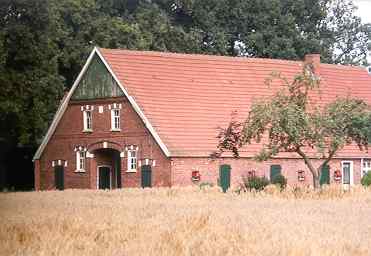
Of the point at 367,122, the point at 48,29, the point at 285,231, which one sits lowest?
the point at 285,231

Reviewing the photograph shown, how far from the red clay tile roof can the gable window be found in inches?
74.8

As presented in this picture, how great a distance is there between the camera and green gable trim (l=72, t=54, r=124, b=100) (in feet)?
147

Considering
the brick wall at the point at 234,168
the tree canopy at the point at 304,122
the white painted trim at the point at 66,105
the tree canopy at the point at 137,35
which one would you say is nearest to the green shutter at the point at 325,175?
the brick wall at the point at 234,168

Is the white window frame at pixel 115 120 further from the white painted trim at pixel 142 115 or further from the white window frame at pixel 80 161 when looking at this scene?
the white window frame at pixel 80 161

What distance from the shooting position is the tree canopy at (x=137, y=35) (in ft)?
132

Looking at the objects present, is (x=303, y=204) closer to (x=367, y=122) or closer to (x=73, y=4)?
(x=367, y=122)

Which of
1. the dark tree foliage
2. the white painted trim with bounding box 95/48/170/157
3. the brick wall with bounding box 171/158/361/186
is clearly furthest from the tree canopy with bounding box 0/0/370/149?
the brick wall with bounding box 171/158/361/186

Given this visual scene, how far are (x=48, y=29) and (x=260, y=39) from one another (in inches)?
395

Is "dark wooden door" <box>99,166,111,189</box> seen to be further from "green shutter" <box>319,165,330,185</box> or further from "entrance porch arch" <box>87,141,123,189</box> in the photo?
"green shutter" <box>319,165,330,185</box>

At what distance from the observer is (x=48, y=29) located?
41000mm

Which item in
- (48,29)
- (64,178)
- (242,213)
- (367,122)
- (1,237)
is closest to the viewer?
(1,237)

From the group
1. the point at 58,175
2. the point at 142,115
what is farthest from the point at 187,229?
the point at 58,175

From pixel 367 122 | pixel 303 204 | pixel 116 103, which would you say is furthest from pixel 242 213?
pixel 116 103

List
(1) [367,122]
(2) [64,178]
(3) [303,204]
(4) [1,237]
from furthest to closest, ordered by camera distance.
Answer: (2) [64,178] < (1) [367,122] < (3) [303,204] < (4) [1,237]
